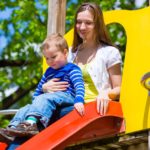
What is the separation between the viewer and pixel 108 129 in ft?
10.2

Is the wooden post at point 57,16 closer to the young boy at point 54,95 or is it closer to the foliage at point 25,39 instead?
the young boy at point 54,95

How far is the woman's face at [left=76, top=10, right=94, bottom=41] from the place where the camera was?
3.31m

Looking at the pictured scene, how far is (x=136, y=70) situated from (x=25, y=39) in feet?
23.7

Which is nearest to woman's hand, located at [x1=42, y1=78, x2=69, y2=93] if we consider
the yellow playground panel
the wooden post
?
the yellow playground panel

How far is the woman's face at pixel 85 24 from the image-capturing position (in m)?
3.31

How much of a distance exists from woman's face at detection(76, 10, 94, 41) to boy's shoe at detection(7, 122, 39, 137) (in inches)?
28.4

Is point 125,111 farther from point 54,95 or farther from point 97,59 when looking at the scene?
point 54,95

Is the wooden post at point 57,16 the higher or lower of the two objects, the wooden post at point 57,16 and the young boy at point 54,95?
the higher

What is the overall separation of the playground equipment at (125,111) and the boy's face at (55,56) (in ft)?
0.97

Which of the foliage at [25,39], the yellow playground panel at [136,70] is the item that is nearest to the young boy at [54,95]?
the yellow playground panel at [136,70]

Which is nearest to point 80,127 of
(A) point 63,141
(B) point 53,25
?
(A) point 63,141

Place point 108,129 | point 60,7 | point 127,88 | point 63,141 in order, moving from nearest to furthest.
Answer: point 63,141, point 108,129, point 127,88, point 60,7

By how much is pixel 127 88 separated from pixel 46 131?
68 centimetres

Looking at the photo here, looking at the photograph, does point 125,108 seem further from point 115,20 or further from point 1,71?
point 1,71
